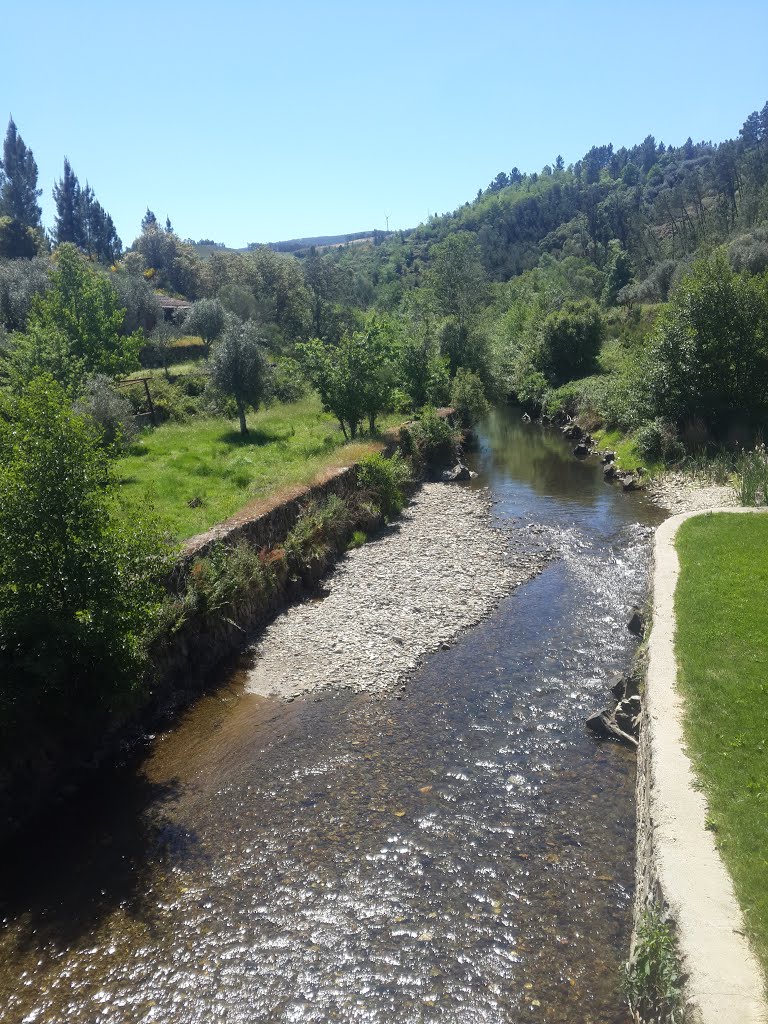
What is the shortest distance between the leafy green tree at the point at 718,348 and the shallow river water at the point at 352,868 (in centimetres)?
2041

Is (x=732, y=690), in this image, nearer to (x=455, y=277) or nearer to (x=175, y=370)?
(x=175, y=370)

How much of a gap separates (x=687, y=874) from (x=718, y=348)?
93.8 ft

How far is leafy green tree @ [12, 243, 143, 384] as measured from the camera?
28078mm

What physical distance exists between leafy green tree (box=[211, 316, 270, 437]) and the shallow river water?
20.5m

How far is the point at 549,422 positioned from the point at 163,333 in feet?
108

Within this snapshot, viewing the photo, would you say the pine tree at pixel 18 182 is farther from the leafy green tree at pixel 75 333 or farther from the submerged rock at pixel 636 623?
the submerged rock at pixel 636 623

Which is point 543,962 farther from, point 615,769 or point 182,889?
point 182,889

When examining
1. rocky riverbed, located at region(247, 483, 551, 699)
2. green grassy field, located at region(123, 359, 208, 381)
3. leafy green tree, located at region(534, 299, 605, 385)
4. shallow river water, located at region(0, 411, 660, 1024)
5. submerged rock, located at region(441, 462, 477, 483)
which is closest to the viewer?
shallow river water, located at region(0, 411, 660, 1024)

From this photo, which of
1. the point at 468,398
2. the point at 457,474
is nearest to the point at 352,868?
the point at 457,474

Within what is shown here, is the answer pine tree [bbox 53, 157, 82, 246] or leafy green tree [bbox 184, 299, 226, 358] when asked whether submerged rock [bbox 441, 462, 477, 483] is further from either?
pine tree [bbox 53, 157, 82, 246]

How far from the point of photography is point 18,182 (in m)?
99.6

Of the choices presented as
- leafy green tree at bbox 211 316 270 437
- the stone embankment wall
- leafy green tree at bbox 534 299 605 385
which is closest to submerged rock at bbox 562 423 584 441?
leafy green tree at bbox 534 299 605 385

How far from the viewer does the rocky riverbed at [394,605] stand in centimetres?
1532

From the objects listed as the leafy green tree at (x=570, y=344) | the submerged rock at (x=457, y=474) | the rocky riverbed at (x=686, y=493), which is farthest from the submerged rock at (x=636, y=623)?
the leafy green tree at (x=570, y=344)
